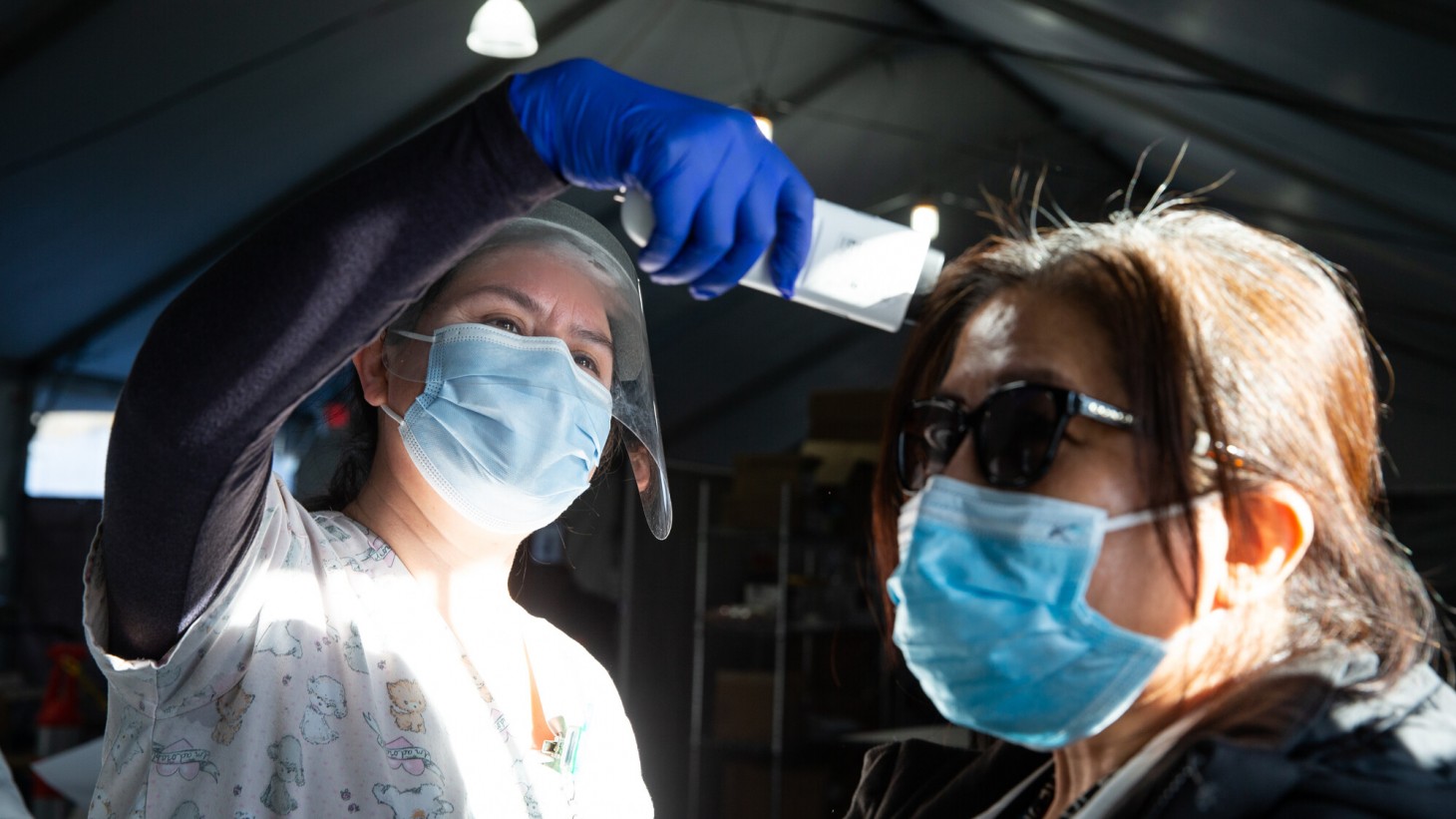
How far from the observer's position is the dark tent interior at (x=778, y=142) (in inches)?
183

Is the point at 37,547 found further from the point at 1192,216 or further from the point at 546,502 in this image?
the point at 1192,216

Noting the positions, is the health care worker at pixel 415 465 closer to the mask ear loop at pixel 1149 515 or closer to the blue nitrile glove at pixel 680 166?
the blue nitrile glove at pixel 680 166

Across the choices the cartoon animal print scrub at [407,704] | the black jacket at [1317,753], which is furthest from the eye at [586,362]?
the black jacket at [1317,753]

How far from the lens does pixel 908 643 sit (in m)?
1.06

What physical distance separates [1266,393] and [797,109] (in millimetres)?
6152

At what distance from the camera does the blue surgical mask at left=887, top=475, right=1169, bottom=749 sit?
98 cm

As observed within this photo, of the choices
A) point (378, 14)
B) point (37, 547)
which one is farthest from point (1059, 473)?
point (37, 547)

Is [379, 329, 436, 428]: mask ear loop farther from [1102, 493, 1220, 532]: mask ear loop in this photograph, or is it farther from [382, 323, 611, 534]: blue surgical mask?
[1102, 493, 1220, 532]: mask ear loop

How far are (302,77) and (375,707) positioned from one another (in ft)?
14.4

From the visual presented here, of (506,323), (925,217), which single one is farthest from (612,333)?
(925,217)

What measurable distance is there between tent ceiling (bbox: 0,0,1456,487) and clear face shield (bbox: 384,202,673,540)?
39.5 inches

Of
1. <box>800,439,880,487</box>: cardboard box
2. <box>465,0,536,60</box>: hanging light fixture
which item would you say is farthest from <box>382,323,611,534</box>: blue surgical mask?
<box>800,439,880,487</box>: cardboard box

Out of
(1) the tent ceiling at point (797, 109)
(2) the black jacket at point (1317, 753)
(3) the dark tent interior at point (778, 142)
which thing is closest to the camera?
(2) the black jacket at point (1317, 753)

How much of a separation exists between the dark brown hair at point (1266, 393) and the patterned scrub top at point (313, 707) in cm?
87
